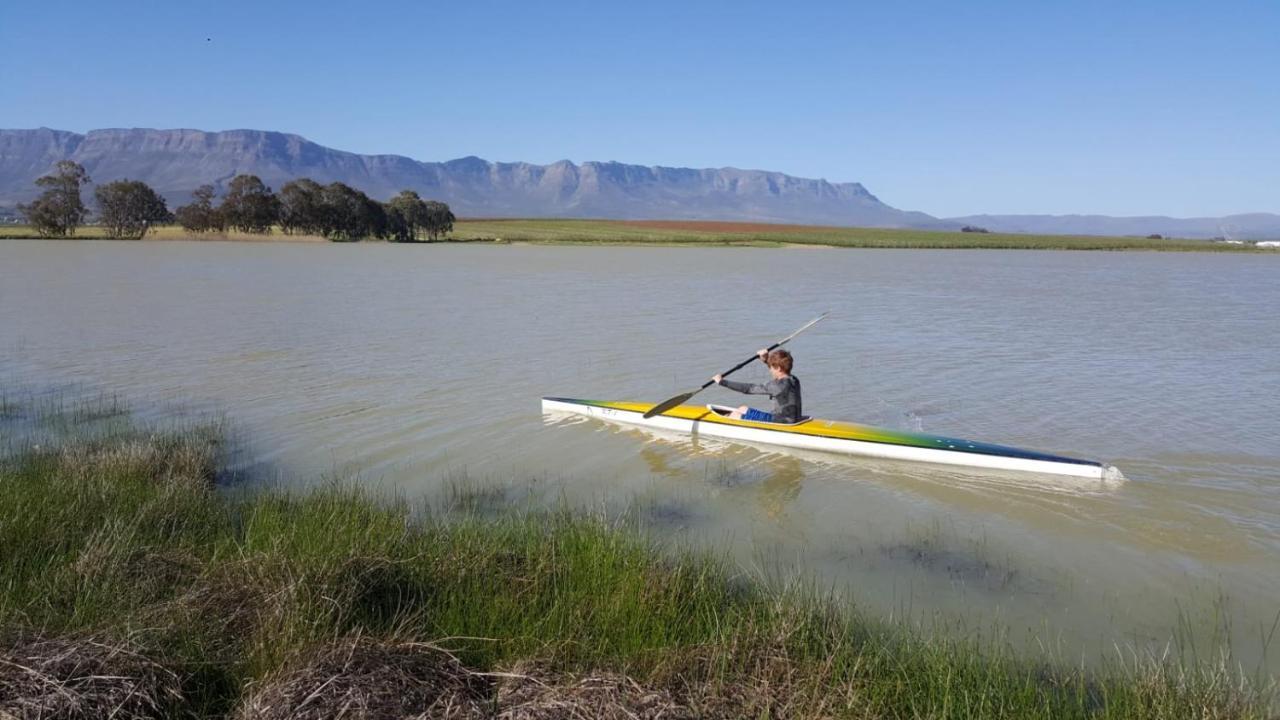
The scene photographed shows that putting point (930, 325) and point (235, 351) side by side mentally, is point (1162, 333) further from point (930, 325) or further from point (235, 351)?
point (235, 351)

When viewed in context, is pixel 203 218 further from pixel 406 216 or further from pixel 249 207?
pixel 406 216

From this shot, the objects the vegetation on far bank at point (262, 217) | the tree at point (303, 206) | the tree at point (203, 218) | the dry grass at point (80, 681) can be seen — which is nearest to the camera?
the dry grass at point (80, 681)

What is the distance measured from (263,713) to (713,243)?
90.3m

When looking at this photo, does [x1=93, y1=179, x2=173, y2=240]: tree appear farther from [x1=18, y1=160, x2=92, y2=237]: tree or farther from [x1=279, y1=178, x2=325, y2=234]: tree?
[x1=279, y1=178, x2=325, y2=234]: tree

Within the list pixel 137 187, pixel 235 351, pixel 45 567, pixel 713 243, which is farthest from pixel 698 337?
pixel 137 187

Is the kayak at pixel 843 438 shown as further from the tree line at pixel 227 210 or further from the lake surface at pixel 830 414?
the tree line at pixel 227 210

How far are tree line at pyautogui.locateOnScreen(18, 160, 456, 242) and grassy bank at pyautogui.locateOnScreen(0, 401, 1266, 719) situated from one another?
264 feet

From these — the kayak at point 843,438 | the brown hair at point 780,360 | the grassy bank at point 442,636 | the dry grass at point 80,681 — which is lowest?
the kayak at point 843,438

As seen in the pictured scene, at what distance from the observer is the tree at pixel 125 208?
8094 centimetres

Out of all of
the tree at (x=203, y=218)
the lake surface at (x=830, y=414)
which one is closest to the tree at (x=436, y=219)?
the tree at (x=203, y=218)

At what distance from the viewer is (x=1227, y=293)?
35969 millimetres

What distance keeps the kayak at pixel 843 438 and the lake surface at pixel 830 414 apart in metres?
0.19

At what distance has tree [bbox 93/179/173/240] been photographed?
266ft

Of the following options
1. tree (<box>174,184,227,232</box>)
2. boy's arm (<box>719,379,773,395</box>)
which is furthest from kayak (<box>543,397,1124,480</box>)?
tree (<box>174,184,227,232</box>)
